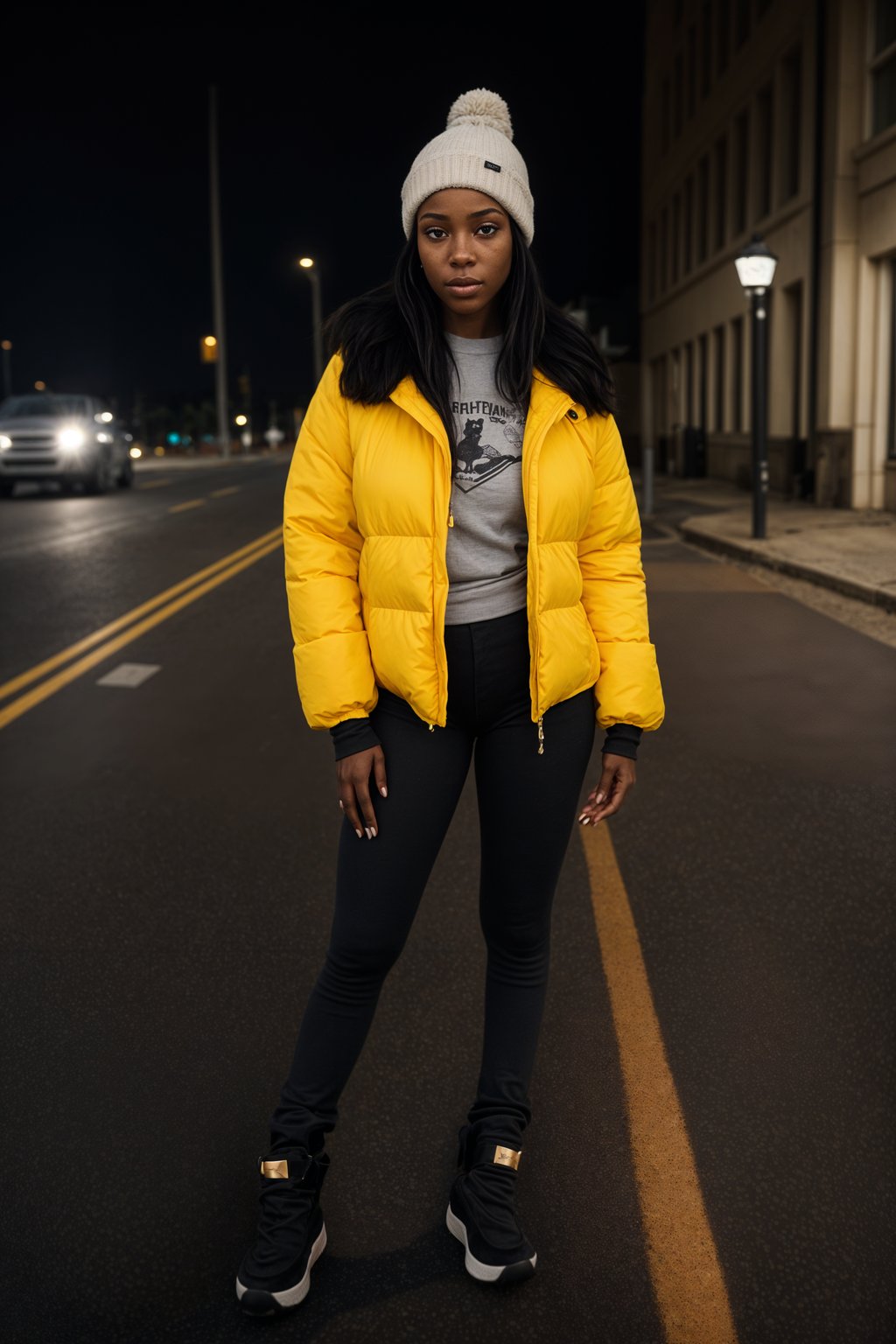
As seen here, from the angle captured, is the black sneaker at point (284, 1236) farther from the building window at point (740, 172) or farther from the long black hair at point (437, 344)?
the building window at point (740, 172)

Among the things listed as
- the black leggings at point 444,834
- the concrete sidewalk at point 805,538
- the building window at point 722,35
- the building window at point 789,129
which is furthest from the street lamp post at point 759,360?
the building window at point 722,35

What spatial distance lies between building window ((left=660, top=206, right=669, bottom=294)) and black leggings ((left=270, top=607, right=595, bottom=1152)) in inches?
1450

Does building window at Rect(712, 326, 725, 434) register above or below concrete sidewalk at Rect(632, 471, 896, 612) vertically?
above

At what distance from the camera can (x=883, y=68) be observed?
798 inches

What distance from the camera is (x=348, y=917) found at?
2.71 meters

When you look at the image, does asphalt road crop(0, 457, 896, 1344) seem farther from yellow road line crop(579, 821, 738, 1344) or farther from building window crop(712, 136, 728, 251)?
building window crop(712, 136, 728, 251)

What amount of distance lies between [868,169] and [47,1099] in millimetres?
20306

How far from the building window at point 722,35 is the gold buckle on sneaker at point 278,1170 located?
30.9m

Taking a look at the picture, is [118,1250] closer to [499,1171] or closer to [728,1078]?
[499,1171]

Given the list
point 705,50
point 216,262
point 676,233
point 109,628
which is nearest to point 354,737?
point 109,628

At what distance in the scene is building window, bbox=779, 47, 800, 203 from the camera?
24.8 m

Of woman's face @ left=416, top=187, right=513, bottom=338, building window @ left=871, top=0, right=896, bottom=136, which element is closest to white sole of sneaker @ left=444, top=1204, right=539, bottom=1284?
woman's face @ left=416, top=187, right=513, bottom=338

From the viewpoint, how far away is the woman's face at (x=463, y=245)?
8.49 ft

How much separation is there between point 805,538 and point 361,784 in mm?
14239
